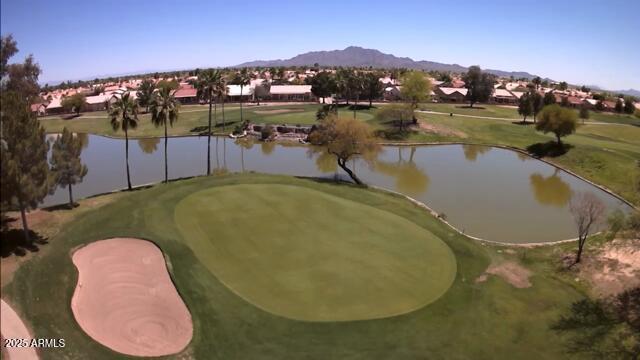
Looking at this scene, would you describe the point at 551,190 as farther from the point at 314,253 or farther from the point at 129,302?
the point at 129,302

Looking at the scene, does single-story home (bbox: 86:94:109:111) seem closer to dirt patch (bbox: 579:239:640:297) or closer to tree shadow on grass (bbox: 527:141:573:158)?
tree shadow on grass (bbox: 527:141:573:158)

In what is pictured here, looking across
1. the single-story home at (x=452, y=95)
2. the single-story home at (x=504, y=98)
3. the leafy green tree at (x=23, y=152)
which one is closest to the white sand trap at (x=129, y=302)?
the leafy green tree at (x=23, y=152)

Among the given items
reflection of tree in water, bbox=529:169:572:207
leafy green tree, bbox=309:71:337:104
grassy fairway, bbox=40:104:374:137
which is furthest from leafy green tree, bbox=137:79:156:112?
reflection of tree in water, bbox=529:169:572:207

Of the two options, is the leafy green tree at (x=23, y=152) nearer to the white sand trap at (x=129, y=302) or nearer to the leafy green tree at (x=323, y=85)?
the white sand trap at (x=129, y=302)

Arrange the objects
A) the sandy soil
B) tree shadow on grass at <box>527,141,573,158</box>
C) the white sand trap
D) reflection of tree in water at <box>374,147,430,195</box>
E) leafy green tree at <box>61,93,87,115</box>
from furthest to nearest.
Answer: leafy green tree at <box>61,93,87,115</box> < tree shadow on grass at <box>527,141,573,158</box> < reflection of tree in water at <box>374,147,430,195</box> < the white sand trap < the sandy soil

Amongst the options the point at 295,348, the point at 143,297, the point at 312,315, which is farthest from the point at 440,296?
the point at 143,297
